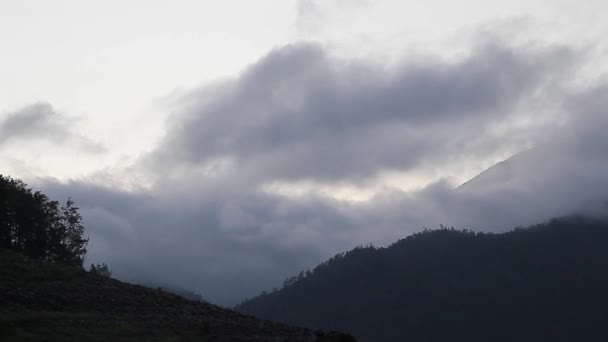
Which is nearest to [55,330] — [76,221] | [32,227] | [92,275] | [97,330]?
[97,330]

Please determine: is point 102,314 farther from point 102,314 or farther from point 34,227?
point 34,227

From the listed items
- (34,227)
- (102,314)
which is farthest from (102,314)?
(34,227)

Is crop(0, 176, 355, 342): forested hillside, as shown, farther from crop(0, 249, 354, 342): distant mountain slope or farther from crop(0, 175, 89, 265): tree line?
crop(0, 175, 89, 265): tree line

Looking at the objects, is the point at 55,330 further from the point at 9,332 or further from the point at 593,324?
the point at 593,324

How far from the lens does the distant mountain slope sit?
75.1 feet

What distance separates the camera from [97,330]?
76.5 ft

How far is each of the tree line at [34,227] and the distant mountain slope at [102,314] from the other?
61.0 feet

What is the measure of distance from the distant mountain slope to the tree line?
61.0ft

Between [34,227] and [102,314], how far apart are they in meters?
31.7

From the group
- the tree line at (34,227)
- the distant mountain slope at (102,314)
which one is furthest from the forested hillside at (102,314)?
the tree line at (34,227)

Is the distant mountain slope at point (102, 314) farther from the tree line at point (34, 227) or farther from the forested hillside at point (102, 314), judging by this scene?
the tree line at point (34, 227)

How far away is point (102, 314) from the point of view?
86.3ft

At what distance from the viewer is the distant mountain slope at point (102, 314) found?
901 inches

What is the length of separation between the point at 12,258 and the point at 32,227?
68.2ft
